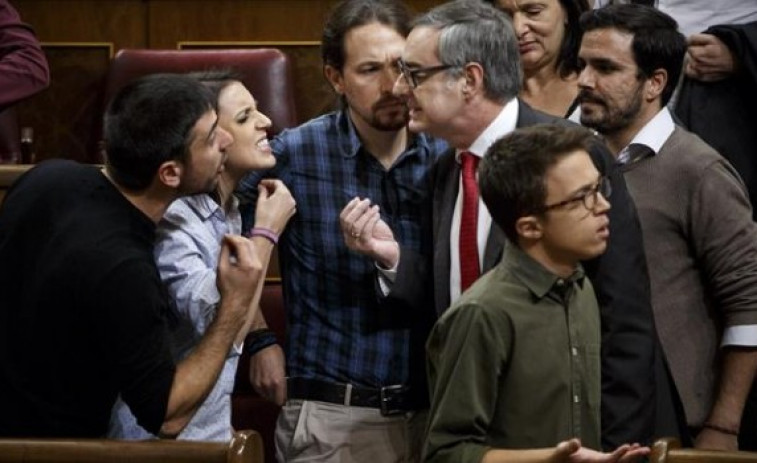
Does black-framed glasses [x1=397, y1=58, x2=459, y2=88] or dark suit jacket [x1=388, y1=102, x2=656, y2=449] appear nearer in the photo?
dark suit jacket [x1=388, y1=102, x2=656, y2=449]

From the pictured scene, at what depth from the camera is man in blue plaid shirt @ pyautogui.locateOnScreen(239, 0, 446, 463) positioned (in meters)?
3.08

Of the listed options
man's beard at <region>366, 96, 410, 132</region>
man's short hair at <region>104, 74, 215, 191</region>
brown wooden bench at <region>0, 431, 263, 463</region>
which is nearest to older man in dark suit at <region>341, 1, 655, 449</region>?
man's beard at <region>366, 96, 410, 132</region>

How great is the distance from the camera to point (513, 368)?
2475 millimetres

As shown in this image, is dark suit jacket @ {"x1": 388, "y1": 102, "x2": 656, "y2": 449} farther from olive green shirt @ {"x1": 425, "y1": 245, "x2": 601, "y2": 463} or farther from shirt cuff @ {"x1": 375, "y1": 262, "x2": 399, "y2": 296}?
shirt cuff @ {"x1": 375, "y1": 262, "x2": 399, "y2": 296}

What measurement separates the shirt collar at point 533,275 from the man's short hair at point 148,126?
2.06 feet

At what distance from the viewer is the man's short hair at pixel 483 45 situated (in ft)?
9.49

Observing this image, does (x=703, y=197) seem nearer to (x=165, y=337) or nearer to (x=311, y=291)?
(x=311, y=291)

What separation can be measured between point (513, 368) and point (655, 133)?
2.54 ft

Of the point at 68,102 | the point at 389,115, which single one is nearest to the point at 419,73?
the point at 389,115

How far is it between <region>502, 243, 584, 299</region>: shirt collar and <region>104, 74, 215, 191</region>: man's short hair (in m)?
0.63

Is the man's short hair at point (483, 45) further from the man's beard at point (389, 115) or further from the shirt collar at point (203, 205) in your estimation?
the shirt collar at point (203, 205)

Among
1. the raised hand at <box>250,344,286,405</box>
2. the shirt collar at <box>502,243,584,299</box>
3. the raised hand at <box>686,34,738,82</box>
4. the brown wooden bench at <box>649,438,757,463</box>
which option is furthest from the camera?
the raised hand at <box>686,34,738,82</box>

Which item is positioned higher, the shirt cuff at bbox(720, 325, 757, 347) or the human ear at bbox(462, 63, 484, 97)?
the human ear at bbox(462, 63, 484, 97)

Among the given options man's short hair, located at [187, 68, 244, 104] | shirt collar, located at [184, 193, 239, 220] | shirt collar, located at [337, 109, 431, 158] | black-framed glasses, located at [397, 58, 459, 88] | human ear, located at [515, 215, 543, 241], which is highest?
black-framed glasses, located at [397, 58, 459, 88]
